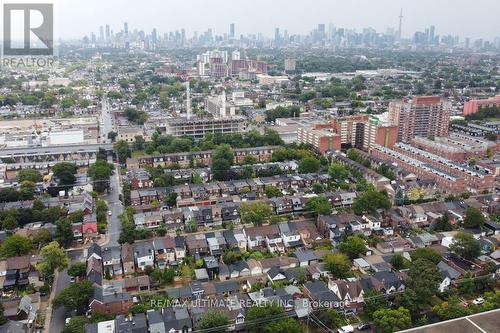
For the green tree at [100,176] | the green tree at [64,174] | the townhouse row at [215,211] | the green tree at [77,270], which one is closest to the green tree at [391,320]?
the townhouse row at [215,211]

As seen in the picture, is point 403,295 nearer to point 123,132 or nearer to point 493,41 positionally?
point 123,132

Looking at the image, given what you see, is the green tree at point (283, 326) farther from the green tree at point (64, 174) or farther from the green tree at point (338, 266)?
the green tree at point (64, 174)

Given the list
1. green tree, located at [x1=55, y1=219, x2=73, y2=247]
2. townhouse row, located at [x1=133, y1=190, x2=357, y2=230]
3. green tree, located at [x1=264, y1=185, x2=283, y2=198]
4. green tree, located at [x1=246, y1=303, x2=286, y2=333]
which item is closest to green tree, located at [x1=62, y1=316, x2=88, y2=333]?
green tree, located at [x1=246, y1=303, x2=286, y2=333]

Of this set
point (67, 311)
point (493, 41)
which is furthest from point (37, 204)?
point (493, 41)

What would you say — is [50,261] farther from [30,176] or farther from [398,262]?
[398,262]

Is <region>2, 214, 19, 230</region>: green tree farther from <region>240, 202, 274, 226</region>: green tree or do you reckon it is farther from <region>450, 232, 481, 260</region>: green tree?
<region>450, 232, 481, 260</region>: green tree

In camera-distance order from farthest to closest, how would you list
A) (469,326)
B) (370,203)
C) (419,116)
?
1. (419,116)
2. (370,203)
3. (469,326)

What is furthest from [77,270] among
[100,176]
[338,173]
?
[338,173]
